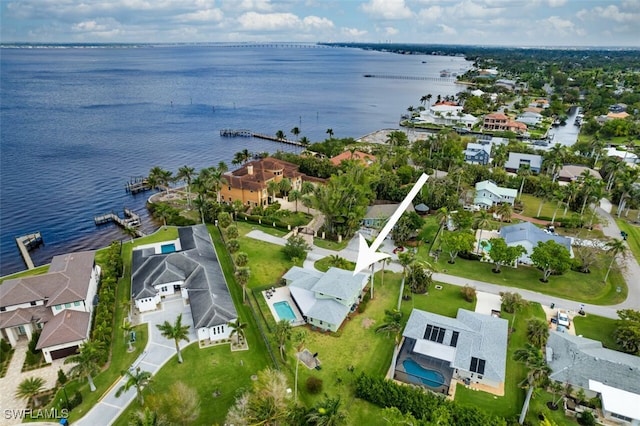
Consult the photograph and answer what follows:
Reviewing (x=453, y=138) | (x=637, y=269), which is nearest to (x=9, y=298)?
(x=637, y=269)

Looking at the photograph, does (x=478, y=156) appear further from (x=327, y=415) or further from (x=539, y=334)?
(x=327, y=415)

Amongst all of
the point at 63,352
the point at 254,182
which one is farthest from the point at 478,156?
the point at 63,352

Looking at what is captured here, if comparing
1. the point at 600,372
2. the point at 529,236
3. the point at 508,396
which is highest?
the point at 529,236

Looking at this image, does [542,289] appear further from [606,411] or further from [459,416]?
[459,416]

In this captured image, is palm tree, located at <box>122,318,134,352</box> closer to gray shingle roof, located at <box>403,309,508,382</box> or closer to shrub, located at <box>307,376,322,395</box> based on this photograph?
shrub, located at <box>307,376,322,395</box>

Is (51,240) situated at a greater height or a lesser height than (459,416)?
lesser

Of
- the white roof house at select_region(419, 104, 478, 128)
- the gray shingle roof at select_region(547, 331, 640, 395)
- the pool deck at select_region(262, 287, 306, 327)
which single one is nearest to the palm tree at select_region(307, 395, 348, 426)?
the pool deck at select_region(262, 287, 306, 327)
